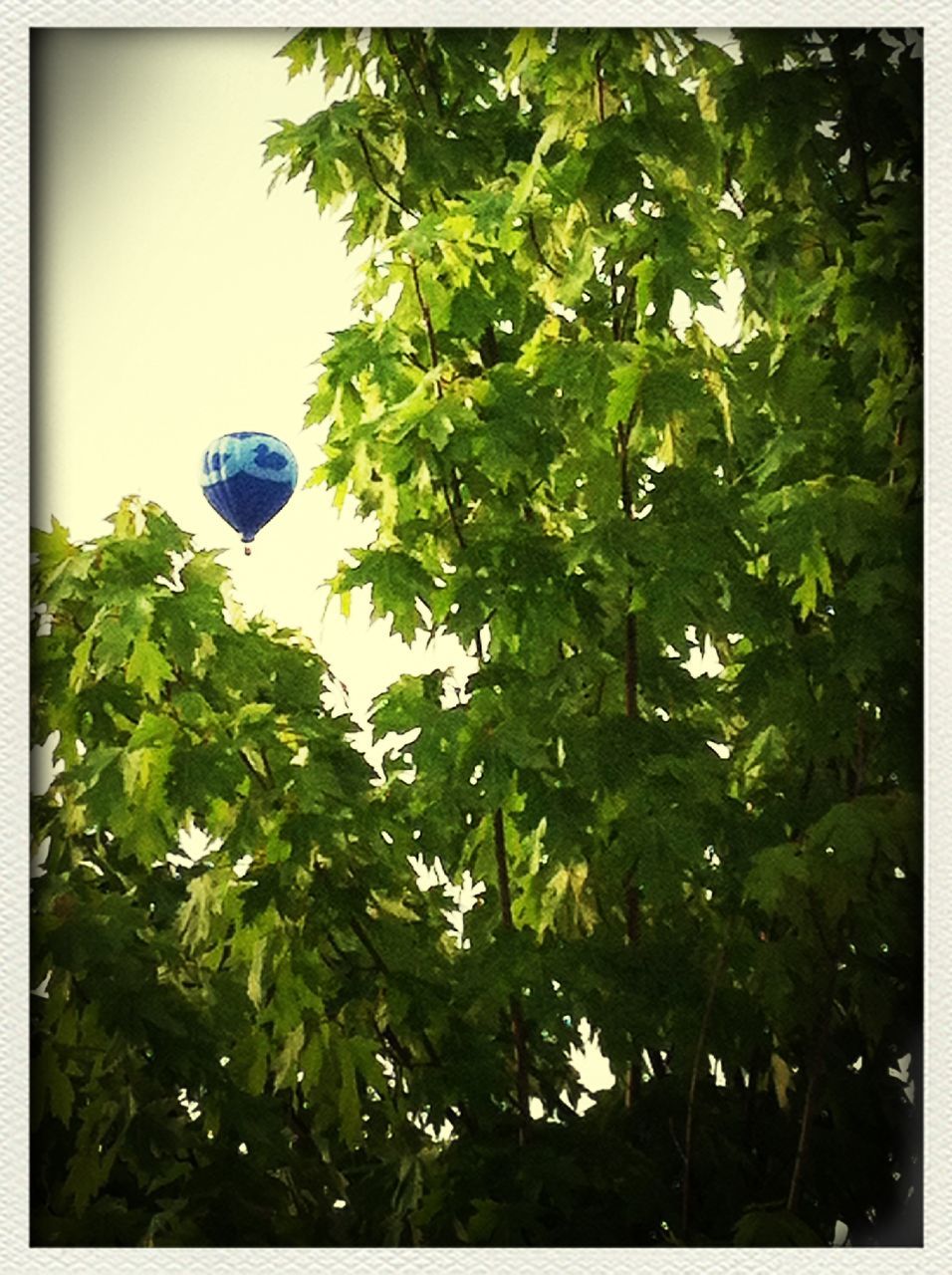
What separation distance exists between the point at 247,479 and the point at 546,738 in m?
0.42

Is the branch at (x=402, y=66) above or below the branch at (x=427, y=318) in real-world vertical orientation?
above

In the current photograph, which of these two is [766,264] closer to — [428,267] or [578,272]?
[578,272]

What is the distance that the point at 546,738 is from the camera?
1.86m

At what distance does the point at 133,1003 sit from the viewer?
1873mm

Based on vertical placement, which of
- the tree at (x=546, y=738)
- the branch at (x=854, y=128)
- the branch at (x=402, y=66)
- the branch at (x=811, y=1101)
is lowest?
the branch at (x=811, y=1101)

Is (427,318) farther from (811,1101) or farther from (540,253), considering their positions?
(811,1101)

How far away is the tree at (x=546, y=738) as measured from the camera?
184 cm

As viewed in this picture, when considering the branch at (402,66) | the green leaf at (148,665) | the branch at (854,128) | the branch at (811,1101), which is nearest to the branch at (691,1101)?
the branch at (811,1101)

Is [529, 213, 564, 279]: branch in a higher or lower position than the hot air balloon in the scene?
higher

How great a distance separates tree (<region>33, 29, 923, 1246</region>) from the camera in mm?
1836

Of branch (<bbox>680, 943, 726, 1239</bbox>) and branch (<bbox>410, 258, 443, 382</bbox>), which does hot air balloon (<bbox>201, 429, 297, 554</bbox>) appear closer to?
branch (<bbox>410, 258, 443, 382</bbox>)

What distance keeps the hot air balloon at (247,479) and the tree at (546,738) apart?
0.06 m

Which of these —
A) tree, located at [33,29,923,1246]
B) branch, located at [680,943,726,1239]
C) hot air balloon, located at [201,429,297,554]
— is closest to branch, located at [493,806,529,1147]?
tree, located at [33,29,923,1246]

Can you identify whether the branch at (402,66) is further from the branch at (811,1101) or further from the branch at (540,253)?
the branch at (811,1101)
